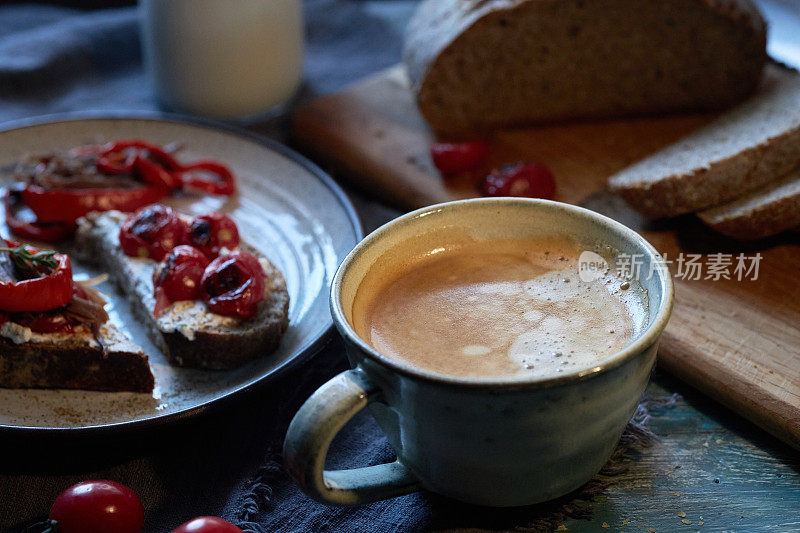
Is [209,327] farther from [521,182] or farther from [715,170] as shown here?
[715,170]

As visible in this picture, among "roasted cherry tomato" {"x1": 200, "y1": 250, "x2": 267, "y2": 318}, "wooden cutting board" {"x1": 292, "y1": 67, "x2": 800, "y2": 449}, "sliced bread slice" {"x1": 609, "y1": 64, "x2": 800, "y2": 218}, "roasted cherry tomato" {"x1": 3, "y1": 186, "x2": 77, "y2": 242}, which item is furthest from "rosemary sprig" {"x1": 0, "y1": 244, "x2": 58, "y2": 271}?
"sliced bread slice" {"x1": 609, "y1": 64, "x2": 800, "y2": 218}

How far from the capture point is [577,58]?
3529 mm

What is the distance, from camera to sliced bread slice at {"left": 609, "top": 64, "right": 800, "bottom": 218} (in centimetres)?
276

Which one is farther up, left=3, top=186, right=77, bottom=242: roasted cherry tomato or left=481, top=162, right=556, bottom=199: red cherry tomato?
left=481, top=162, right=556, bottom=199: red cherry tomato

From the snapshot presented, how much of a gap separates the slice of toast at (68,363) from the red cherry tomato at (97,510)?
1.40 ft

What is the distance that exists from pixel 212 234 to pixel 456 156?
41.8 inches

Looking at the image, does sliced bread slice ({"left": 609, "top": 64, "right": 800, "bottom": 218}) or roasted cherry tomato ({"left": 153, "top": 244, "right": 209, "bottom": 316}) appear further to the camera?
sliced bread slice ({"left": 609, "top": 64, "right": 800, "bottom": 218})

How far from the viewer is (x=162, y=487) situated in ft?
6.54

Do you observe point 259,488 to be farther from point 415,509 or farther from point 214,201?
point 214,201

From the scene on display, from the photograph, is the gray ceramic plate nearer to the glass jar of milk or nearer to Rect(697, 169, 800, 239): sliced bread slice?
the glass jar of milk

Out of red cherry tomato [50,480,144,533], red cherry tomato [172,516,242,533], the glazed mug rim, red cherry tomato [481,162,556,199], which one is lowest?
red cherry tomato [50,480,144,533]

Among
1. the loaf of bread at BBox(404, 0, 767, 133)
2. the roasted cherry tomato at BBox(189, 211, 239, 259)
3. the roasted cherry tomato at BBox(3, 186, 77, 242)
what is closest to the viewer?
the roasted cherry tomato at BBox(189, 211, 239, 259)

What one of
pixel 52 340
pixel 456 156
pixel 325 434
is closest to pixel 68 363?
pixel 52 340

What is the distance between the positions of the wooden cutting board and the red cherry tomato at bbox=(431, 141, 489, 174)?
0.18 ft
